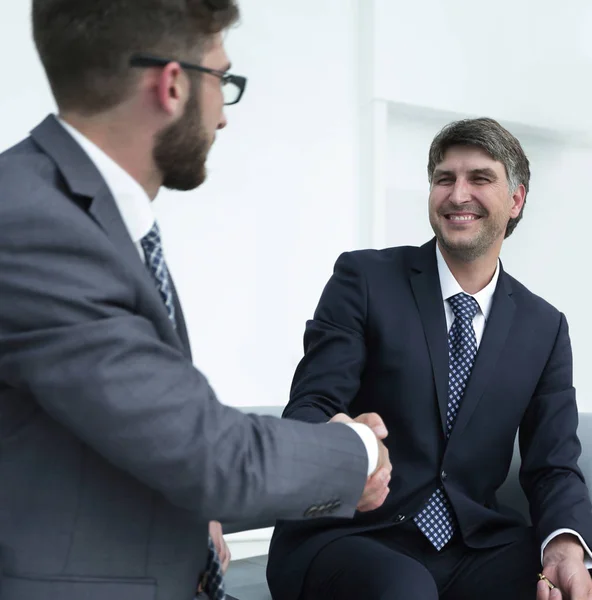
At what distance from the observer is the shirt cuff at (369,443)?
3.76 ft

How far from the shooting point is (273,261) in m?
4.09

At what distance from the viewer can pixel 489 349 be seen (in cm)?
198

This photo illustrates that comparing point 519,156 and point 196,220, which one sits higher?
point 519,156

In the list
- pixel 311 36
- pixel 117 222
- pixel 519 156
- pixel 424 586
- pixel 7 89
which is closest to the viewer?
pixel 117 222

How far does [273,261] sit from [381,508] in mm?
2351

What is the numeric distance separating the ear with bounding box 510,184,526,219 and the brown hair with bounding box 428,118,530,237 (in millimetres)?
28

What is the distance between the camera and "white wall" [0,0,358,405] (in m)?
3.91

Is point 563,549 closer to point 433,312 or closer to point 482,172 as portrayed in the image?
point 433,312

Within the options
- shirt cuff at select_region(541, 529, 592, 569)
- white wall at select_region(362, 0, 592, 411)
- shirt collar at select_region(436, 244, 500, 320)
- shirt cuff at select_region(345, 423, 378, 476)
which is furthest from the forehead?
Result: white wall at select_region(362, 0, 592, 411)

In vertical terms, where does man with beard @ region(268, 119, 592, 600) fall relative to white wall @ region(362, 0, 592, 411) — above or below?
below

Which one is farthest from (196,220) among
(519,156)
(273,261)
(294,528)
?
(294,528)

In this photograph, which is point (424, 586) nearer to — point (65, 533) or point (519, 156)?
point (65, 533)

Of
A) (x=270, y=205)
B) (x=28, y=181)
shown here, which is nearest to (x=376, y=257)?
(x=28, y=181)

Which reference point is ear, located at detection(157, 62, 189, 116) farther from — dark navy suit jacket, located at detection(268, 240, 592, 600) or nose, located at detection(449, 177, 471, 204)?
nose, located at detection(449, 177, 471, 204)
